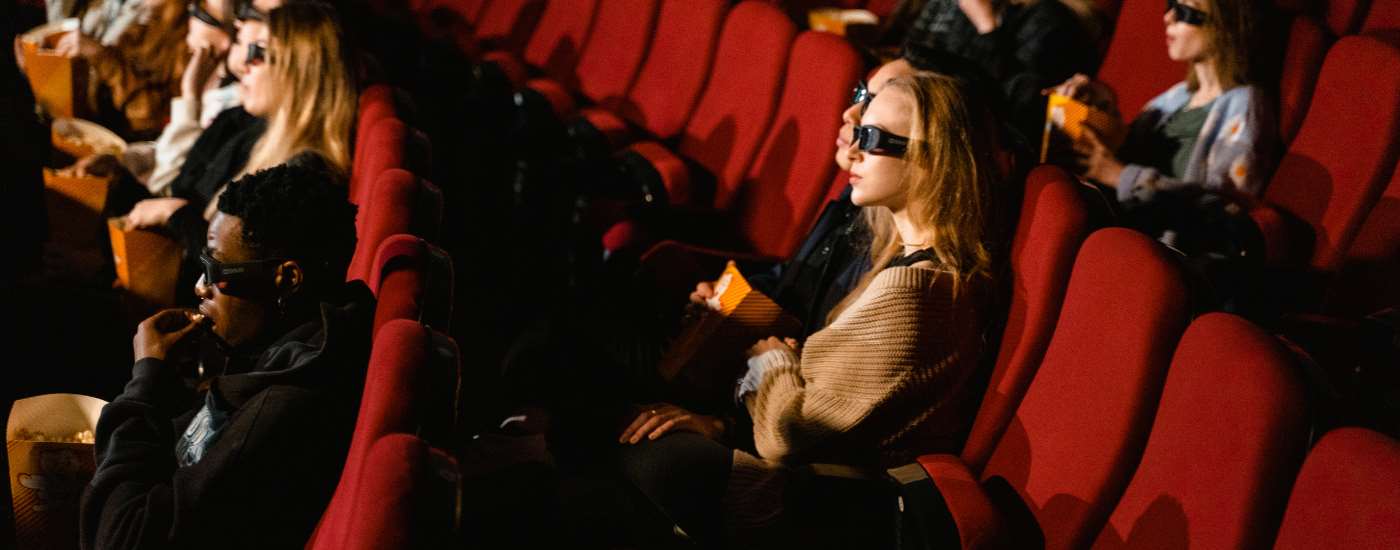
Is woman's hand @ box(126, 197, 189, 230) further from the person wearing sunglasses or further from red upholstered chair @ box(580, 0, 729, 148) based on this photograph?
the person wearing sunglasses

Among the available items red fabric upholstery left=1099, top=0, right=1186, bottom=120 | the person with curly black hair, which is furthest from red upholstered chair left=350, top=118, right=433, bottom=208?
red fabric upholstery left=1099, top=0, right=1186, bottom=120

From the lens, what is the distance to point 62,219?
2.94ft

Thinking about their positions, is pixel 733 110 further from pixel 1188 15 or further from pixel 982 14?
pixel 1188 15

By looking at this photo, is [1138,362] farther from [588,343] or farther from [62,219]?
[62,219]

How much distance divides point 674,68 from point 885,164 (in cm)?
58

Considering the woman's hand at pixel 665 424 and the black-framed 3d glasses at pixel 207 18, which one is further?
the black-framed 3d glasses at pixel 207 18

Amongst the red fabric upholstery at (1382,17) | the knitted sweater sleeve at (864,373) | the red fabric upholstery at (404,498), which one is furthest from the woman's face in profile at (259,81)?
the red fabric upholstery at (1382,17)

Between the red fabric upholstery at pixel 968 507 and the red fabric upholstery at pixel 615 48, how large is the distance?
79 centimetres

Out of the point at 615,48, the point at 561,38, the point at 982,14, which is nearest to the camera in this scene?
the point at 982,14

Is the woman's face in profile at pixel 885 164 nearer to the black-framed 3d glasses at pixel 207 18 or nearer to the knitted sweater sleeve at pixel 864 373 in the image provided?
the knitted sweater sleeve at pixel 864 373

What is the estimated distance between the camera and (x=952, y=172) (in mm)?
588

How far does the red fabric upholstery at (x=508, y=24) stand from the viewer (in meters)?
1.49

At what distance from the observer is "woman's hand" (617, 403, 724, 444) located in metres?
0.60

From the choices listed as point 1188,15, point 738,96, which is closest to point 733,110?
point 738,96
